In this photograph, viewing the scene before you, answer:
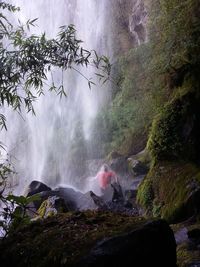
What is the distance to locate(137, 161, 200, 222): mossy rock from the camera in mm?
5910

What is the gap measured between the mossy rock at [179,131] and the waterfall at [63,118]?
10.1m

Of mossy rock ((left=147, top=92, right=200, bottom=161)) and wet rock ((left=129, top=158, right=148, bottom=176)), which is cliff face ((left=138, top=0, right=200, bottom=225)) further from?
wet rock ((left=129, top=158, right=148, bottom=176))

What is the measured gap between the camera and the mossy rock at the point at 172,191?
5.91m

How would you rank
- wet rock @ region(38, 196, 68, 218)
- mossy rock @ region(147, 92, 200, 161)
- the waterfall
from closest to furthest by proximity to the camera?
mossy rock @ region(147, 92, 200, 161)
wet rock @ region(38, 196, 68, 218)
the waterfall

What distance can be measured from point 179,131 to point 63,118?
524 inches

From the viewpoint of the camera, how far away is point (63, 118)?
20156 mm

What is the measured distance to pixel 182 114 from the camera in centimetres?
745

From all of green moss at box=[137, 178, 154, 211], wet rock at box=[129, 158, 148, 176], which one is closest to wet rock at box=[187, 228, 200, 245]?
green moss at box=[137, 178, 154, 211]

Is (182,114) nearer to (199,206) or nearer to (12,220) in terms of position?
(199,206)

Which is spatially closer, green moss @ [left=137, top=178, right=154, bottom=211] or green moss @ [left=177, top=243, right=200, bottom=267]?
green moss @ [left=177, top=243, right=200, bottom=267]

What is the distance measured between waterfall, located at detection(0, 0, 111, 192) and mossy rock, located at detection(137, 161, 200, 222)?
10.3m

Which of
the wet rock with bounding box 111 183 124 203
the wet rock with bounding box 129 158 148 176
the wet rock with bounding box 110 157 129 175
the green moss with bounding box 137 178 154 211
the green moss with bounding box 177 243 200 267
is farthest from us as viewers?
the wet rock with bounding box 110 157 129 175

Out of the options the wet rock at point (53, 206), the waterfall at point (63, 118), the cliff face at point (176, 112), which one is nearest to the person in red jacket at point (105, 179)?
the wet rock at point (53, 206)

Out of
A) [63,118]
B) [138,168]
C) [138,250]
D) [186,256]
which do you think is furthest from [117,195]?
[63,118]
